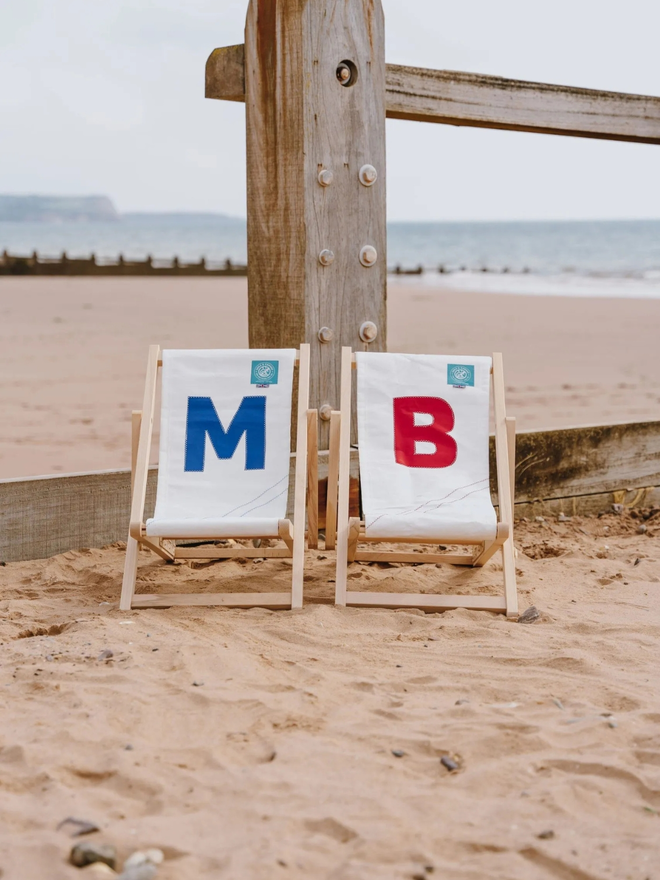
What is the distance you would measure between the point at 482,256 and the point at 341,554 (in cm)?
4755

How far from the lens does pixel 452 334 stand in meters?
12.8

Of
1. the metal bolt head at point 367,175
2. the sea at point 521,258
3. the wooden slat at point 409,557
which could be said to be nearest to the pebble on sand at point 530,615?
the wooden slat at point 409,557

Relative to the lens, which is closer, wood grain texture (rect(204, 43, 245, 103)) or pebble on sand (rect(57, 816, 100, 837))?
pebble on sand (rect(57, 816, 100, 837))

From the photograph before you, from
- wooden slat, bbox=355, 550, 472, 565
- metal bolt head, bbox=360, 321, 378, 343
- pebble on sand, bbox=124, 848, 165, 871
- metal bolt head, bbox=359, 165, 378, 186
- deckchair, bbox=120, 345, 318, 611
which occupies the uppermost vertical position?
metal bolt head, bbox=359, 165, 378, 186

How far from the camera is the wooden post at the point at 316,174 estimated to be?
11.8 ft

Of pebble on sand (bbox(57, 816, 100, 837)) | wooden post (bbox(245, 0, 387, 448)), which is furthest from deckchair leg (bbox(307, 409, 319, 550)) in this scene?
pebble on sand (bbox(57, 816, 100, 837))

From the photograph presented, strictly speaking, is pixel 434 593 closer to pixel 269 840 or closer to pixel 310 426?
pixel 310 426

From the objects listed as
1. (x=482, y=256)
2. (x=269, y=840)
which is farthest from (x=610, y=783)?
(x=482, y=256)

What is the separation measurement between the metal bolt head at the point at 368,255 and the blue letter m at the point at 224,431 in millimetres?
812

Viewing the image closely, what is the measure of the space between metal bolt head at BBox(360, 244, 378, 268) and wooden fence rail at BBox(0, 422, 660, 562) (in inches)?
33.3

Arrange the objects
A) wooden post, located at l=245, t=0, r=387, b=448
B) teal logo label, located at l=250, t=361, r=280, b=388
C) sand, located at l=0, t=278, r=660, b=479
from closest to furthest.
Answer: teal logo label, located at l=250, t=361, r=280, b=388 < wooden post, located at l=245, t=0, r=387, b=448 < sand, located at l=0, t=278, r=660, b=479

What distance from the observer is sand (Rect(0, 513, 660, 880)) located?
1720mm

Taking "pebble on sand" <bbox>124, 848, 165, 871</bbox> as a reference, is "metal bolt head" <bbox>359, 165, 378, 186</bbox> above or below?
above

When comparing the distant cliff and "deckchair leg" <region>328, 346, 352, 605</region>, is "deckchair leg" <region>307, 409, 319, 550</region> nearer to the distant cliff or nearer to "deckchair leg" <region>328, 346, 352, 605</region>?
"deckchair leg" <region>328, 346, 352, 605</region>
